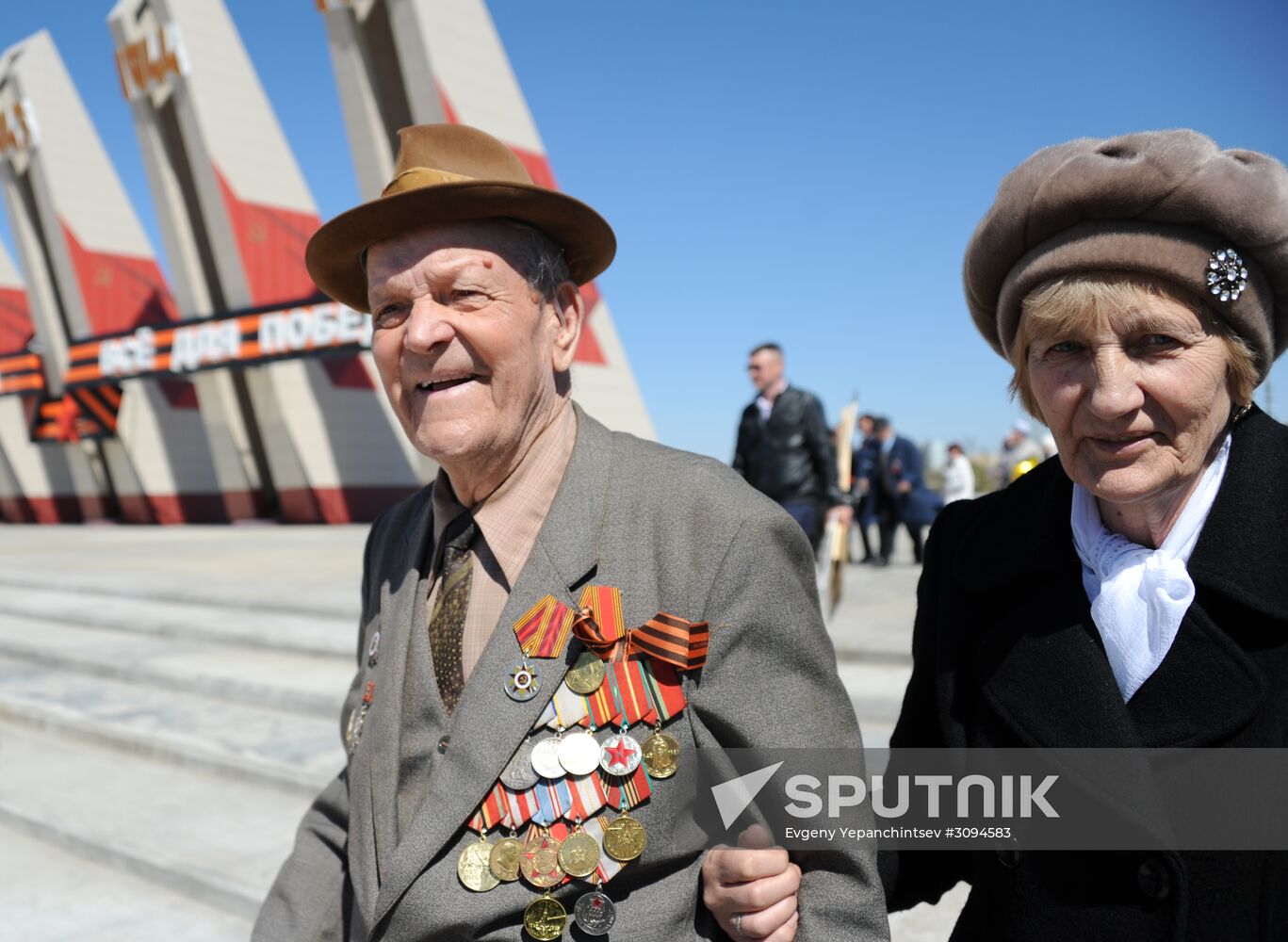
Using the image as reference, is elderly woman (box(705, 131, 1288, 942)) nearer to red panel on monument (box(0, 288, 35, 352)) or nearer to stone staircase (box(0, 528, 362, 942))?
stone staircase (box(0, 528, 362, 942))

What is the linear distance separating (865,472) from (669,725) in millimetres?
9388

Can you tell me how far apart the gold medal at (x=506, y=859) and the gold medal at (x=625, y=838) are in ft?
0.46

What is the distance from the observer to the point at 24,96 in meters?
21.3

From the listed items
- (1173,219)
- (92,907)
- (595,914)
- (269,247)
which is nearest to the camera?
(1173,219)

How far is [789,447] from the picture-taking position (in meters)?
6.36

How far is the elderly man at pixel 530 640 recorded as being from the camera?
1480 mm

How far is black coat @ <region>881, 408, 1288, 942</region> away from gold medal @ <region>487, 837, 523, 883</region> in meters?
0.62

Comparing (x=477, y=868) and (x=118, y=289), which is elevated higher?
(x=118, y=289)

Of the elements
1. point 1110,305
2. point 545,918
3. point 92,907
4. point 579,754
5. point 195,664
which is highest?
point 1110,305

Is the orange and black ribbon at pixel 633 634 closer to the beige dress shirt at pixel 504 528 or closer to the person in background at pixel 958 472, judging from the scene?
the beige dress shirt at pixel 504 528

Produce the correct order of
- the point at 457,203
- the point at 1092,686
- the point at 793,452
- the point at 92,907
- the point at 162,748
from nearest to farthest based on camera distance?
A: the point at 1092,686, the point at 457,203, the point at 92,907, the point at 162,748, the point at 793,452

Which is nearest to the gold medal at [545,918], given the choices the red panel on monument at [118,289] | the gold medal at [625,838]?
the gold medal at [625,838]

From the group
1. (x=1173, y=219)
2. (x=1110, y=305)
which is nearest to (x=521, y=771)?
(x=1110, y=305)

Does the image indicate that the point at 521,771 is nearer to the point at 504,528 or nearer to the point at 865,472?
the point at 504,528
